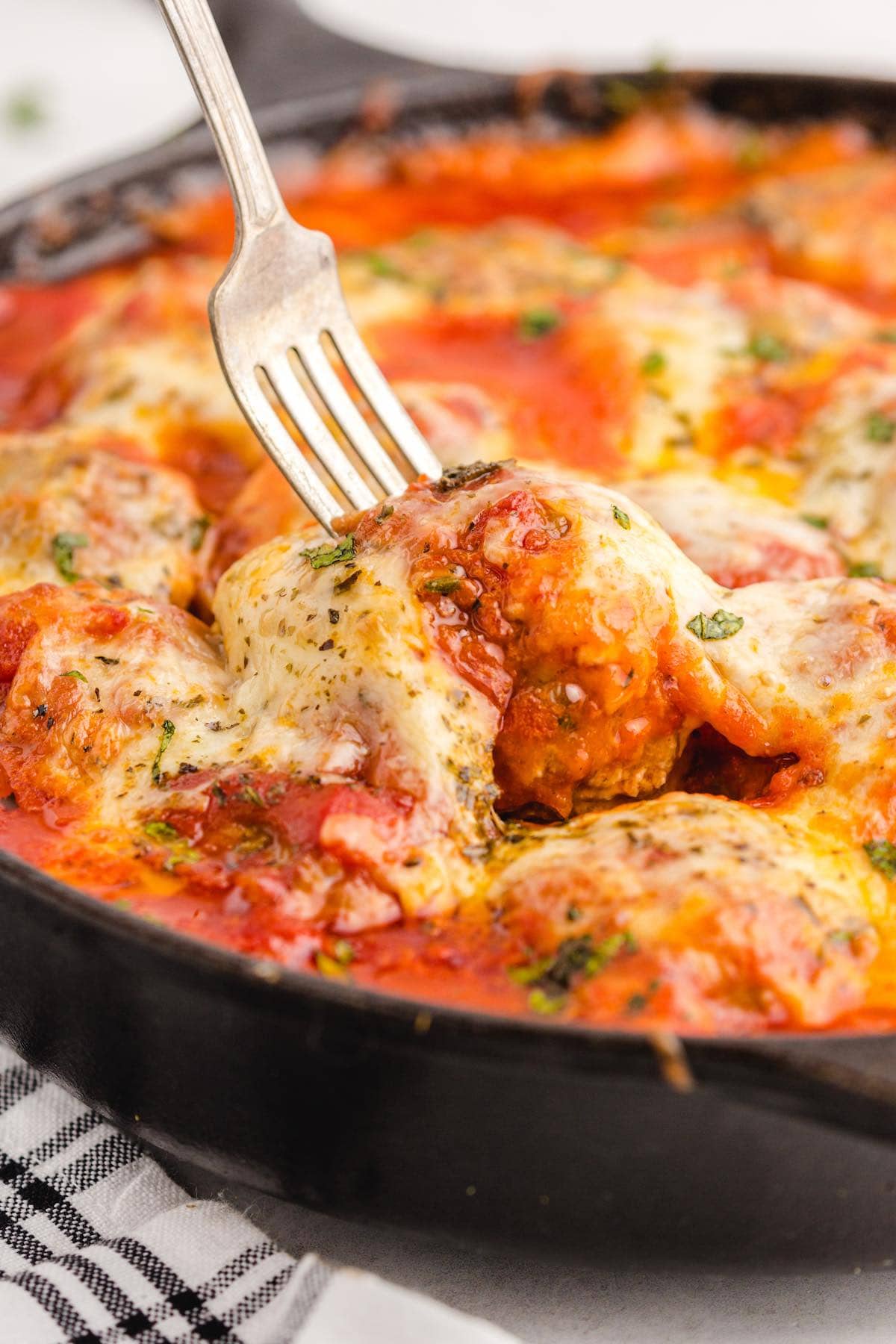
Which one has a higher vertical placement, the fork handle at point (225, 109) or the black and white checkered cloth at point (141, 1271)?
the fork handle at point (225, 109)

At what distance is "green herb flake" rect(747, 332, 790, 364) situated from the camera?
4484 mm

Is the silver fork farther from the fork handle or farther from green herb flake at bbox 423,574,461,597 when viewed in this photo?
green herb flake at bbox 423,574,461,597

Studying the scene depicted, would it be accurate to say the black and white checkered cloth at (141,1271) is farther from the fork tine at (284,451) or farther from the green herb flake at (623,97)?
the green herb flake at (623,97)

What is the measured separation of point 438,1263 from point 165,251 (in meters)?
4.05

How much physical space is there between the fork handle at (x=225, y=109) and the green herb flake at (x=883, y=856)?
1.94m

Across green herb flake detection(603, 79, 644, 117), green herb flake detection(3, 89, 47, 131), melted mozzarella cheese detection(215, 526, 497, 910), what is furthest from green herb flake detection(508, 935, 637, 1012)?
green herb flake detection(3, 89, 47, 131)

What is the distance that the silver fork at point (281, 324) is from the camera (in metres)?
3.42

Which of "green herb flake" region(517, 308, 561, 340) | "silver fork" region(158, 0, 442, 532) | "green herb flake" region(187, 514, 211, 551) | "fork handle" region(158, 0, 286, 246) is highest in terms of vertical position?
"fork handle" region(158, 0, 286, 246)

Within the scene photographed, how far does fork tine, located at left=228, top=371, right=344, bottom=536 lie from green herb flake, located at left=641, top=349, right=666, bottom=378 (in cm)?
118

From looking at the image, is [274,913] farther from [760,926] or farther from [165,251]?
[165,251]

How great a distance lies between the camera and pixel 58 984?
2.67m

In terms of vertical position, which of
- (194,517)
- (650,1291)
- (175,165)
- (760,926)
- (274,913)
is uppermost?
(175,165)

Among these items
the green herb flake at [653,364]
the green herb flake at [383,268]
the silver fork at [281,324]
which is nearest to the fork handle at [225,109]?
the silver fork at [281,324]

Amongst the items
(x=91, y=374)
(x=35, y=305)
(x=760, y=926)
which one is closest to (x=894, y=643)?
(x=760, y=926)
